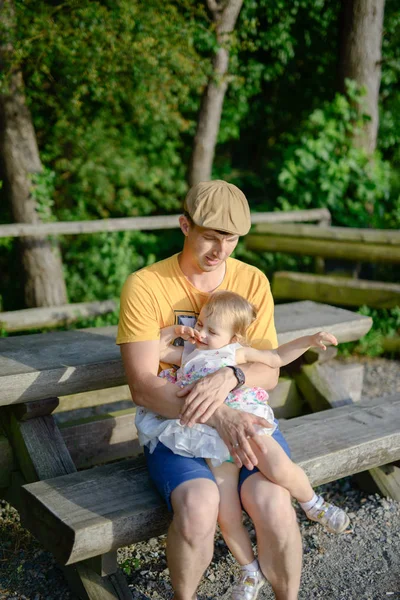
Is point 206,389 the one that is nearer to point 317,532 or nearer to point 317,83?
point 317,532

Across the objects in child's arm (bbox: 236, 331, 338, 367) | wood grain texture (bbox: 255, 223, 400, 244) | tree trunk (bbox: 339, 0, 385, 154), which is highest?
tree trunk (bbox: 339, 0, 385, 154)

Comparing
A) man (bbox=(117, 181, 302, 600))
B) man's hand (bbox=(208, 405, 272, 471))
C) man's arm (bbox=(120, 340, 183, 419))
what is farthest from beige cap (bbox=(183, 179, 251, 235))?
man's hand (bbox=(208, 405, 272, 471))

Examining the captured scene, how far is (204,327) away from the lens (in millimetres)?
2537

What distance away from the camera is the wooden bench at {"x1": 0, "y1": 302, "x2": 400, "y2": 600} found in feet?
7.41

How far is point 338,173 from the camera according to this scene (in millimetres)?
7555

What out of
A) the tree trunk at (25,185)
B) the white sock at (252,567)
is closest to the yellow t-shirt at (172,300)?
the white sock at (252,567)

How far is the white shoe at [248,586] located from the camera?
2.30 meters

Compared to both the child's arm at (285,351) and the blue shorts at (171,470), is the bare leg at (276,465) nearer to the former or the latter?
the blue shorts at (171,470)

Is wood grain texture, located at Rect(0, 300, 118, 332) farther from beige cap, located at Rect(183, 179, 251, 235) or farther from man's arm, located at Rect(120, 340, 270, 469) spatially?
beige cap, located at Rect(183, 179, 251, 235)

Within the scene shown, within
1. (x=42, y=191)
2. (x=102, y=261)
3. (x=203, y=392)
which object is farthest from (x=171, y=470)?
(x=102, y=261)

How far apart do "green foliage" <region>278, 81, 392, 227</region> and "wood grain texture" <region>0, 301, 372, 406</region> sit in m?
4.11

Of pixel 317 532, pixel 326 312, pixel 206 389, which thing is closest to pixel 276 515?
pixel 206 389

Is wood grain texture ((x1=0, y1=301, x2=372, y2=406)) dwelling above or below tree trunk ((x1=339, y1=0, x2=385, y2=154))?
below

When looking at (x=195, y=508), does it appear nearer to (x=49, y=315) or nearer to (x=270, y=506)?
(x=270, y=506)
